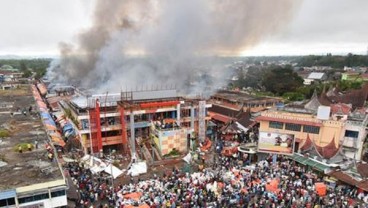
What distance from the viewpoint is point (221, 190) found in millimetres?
21391

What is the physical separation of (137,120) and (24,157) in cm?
1250

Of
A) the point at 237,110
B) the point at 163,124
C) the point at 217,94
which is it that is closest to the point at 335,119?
the point at 163,124

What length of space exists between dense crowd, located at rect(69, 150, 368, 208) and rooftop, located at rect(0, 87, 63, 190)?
303 centimetres

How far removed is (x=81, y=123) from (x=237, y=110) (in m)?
23.4

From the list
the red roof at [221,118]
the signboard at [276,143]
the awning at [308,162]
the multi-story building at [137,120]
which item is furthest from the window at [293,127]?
the red roof at [221,118]

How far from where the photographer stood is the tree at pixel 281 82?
214 feet

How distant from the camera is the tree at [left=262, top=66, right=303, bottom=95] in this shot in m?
65.1

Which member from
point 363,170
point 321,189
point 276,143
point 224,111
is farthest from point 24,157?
point 224,111

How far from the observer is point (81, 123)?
3006 centimetres

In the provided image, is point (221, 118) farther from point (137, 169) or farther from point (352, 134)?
point (137, 169)

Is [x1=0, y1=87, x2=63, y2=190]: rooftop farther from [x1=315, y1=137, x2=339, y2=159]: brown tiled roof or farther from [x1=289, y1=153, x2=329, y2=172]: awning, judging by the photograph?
[x1=315, y1=137, x2=339, y2=159]: brown tiled roof

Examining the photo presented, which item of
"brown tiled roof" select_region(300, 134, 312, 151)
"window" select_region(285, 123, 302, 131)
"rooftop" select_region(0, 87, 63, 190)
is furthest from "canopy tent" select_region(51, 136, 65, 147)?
"brown tiled roof" select_region(300, 134, 312, 151)

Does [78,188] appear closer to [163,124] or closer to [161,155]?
[161,155]

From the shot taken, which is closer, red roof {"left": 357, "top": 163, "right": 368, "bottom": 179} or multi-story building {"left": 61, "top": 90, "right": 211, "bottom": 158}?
red roof {"left": 357, "top": 163, "right": 368, "bottom": 179}
